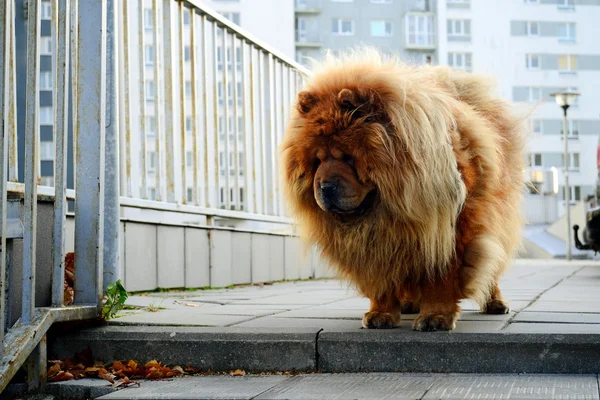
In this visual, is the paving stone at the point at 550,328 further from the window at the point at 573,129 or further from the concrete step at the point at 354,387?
the window at the point at 573,129

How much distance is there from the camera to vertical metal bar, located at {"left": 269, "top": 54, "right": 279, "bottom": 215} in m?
7.38

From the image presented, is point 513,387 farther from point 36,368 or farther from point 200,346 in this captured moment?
point 36,368

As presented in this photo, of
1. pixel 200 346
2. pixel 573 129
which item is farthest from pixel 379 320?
pixel 573 129

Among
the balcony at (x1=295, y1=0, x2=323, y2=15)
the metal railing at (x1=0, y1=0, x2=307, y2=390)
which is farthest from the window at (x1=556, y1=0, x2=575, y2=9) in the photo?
the metal railing at (x1=0, y1=0, x2=307, y2=390)

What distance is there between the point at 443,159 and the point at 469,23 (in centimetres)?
4964

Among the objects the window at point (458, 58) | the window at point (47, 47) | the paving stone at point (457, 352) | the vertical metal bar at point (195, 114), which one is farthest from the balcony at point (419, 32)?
the paving stone at point (457, 352)

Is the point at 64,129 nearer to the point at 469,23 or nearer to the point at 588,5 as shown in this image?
the point at 469,23

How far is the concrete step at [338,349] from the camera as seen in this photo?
9.58ft

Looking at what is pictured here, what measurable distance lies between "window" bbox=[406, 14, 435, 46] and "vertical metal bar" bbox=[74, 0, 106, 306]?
48.9 meters

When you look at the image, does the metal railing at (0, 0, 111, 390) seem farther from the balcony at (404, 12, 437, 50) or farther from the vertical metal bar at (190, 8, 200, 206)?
the balcony at (404, 12, 437, 50)

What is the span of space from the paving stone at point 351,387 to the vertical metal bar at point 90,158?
1.05 metres

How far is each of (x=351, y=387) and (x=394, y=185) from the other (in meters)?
0.87

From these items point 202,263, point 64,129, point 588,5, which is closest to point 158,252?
point 202,263

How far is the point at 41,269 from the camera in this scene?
3.41m
